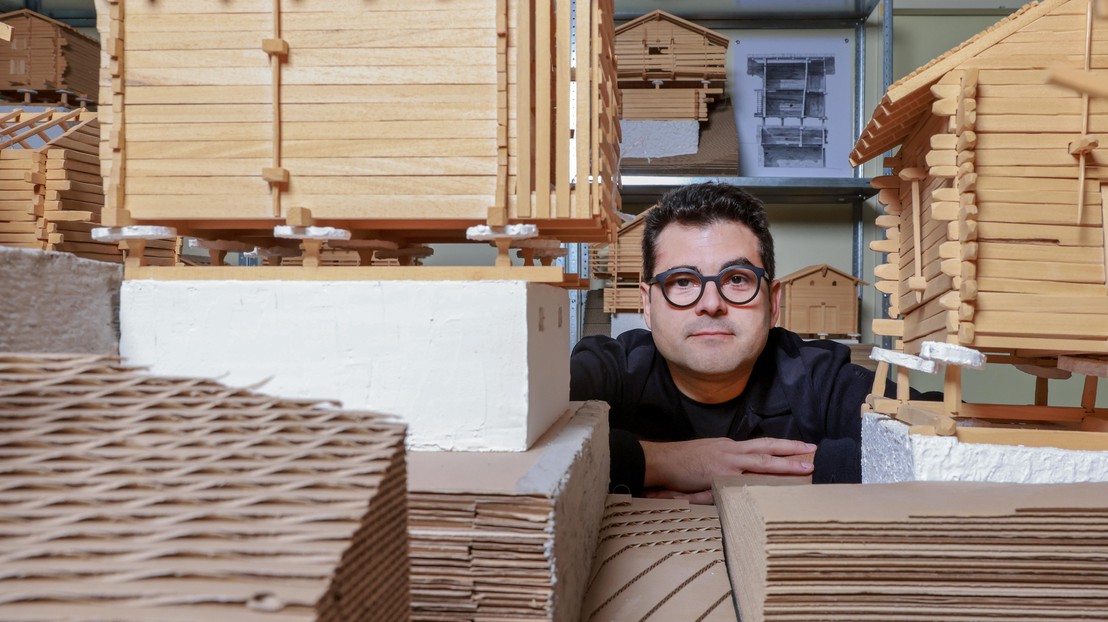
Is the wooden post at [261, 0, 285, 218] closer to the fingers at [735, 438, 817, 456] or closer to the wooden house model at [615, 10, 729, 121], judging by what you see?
the fingers at [735, 438, 817, 456]

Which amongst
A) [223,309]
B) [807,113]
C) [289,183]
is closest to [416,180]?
[289,183]

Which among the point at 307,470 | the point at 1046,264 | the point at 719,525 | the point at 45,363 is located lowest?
the point at 719,525

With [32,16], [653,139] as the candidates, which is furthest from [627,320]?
[32,16]

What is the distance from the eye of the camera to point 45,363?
113cm

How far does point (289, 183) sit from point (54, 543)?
1540 millimetres

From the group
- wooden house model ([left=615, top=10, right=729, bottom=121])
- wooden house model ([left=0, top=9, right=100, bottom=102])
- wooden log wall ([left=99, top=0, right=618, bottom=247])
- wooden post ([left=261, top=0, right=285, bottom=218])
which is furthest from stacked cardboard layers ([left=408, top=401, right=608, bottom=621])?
wooden house model ([left=0, top=9, right=100, bottom=102])

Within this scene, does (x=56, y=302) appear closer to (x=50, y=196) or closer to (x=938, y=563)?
(x=938, y=563)

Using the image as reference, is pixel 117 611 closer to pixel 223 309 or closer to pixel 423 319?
pixel 423 319

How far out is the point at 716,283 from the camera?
3461 millimetres

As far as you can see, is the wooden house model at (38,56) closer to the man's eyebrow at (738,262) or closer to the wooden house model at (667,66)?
the wooden house model at (667,66)

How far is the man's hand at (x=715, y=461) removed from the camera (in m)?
3.35

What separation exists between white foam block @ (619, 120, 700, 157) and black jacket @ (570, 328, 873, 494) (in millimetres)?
2698

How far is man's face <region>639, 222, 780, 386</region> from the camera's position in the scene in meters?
3.48

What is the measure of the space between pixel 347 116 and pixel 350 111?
0.06 feet
